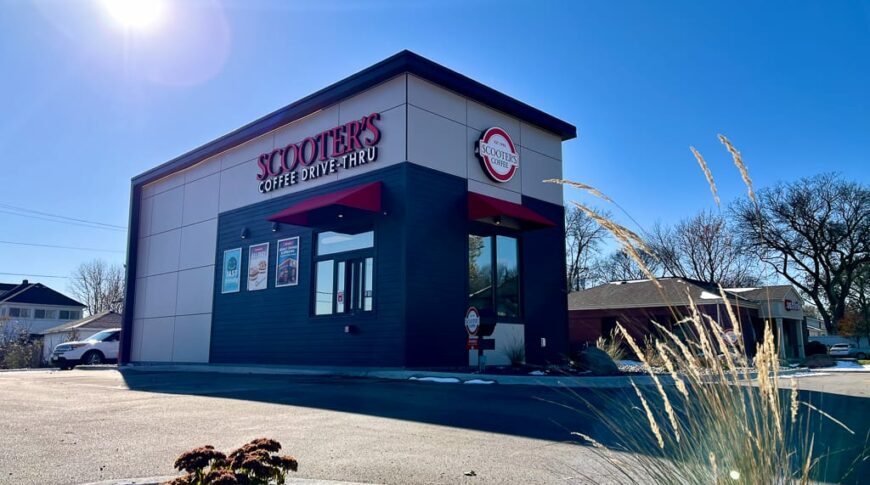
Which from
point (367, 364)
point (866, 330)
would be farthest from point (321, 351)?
point (866, 330)

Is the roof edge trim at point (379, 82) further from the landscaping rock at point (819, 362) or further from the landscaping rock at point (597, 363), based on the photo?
the landscaping rock at point (819, 362)

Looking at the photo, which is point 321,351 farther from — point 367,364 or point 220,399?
point 220,399

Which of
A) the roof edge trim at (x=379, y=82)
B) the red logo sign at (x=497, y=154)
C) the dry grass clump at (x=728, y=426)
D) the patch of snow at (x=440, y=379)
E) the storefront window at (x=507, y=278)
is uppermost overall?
the roof edge trim at (x=379, y=82)

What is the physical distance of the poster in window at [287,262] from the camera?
1736 centimetres

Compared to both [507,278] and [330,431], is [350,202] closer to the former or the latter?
[507,278]

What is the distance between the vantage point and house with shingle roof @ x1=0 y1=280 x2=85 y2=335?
59.2 metres

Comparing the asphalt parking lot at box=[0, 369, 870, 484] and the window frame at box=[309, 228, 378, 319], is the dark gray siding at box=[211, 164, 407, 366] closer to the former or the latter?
the window frame at box=[309, 228, 378, 319]

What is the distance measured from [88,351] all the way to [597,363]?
2208cm

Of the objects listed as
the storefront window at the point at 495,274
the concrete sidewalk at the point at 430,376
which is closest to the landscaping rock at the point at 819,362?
the storefront window at the point at 495,274

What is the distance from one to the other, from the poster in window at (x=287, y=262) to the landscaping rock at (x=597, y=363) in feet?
26.1

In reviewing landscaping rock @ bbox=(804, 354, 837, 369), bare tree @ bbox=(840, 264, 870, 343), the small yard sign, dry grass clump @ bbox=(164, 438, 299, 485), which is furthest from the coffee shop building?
bare tree @ bbox=(840, 264, 870, 343)

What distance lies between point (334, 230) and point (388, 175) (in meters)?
2.33

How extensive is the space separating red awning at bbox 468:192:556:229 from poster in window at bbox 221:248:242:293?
25.9ft

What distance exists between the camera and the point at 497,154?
56.5 feet
